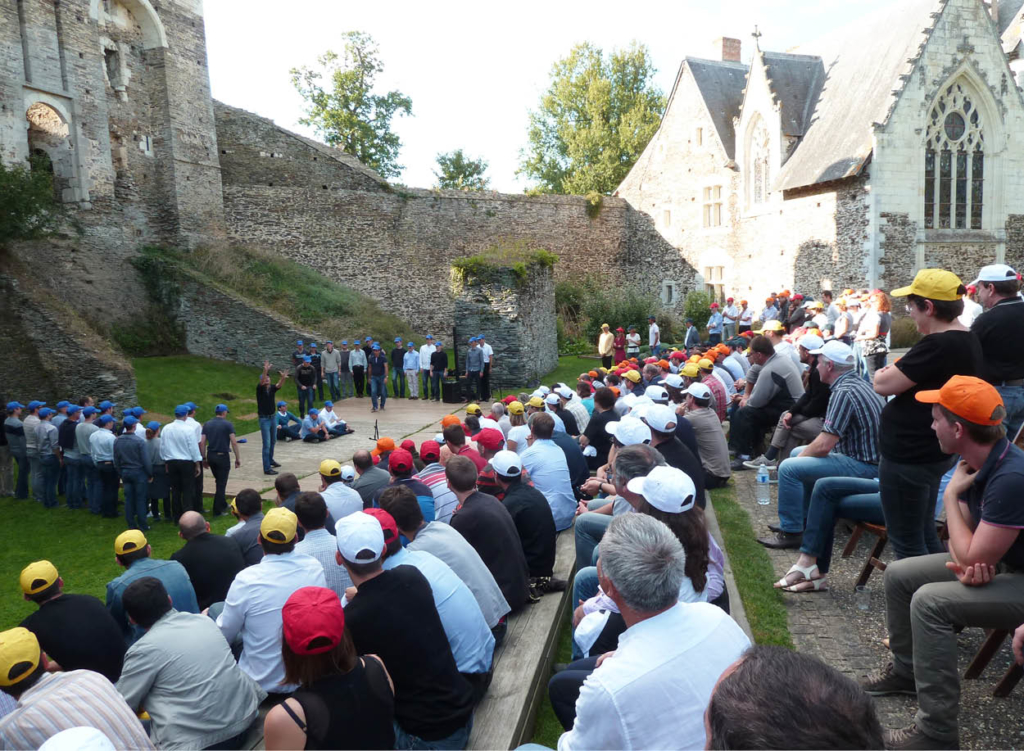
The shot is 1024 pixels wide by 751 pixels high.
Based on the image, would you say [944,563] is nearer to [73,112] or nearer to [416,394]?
[416,394]

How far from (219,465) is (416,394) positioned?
30.2 ft

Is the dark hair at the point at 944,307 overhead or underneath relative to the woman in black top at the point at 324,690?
overhead

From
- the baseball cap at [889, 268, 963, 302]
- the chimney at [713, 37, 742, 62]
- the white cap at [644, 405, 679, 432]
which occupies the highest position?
the chimney at [713, 37, 742, 62]

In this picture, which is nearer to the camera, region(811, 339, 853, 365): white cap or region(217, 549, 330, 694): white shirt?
region(217, 549, 330, 694): white shirt

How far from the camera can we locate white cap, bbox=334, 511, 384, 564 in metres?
3.39

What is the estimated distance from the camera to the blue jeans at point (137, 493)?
10.1 meters

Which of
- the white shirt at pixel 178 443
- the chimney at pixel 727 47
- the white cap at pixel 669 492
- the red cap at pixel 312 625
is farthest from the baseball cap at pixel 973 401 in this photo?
the chimney at pixel 727 47

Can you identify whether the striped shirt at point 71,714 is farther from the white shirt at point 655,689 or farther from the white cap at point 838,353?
the white cap at point 838,353

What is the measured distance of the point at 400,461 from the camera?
5.83m

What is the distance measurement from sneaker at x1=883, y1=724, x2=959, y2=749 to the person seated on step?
1853mm

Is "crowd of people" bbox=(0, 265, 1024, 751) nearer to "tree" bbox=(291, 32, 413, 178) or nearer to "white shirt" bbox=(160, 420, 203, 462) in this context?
"white shirt" bbox=(160, 420, 203, 462)

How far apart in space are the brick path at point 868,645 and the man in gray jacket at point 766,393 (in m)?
2.35

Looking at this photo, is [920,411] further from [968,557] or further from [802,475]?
[802,475]

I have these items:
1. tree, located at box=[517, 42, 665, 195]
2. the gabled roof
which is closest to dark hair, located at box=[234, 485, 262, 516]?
the gabled roof
